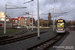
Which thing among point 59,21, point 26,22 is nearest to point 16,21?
point 26,22

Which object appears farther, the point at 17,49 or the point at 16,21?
the point at 16,21

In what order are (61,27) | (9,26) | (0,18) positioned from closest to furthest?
(61,27)
(9,26)
(0,18)

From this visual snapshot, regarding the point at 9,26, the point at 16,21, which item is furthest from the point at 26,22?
the point at 9,26

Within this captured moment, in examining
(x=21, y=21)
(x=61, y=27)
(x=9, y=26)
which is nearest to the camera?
(x=61, y=27)

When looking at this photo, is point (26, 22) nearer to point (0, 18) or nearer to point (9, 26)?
point (0, 18)

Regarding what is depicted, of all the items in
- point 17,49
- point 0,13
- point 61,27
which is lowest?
point 17,49

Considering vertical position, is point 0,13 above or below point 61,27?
above

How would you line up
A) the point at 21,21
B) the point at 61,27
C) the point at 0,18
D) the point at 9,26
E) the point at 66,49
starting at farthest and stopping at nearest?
1. the point at 21,21
2. the point at 0,18
3. the point at 9,26
4. the point at 61,27
5. the point at 66,49

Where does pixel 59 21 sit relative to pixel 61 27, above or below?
above

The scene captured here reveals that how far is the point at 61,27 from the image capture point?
1870cm

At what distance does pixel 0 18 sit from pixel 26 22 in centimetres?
3014

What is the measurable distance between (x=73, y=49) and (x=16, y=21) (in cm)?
8309

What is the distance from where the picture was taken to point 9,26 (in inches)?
1971

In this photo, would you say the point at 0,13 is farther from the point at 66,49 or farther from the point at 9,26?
the point at 66,49
